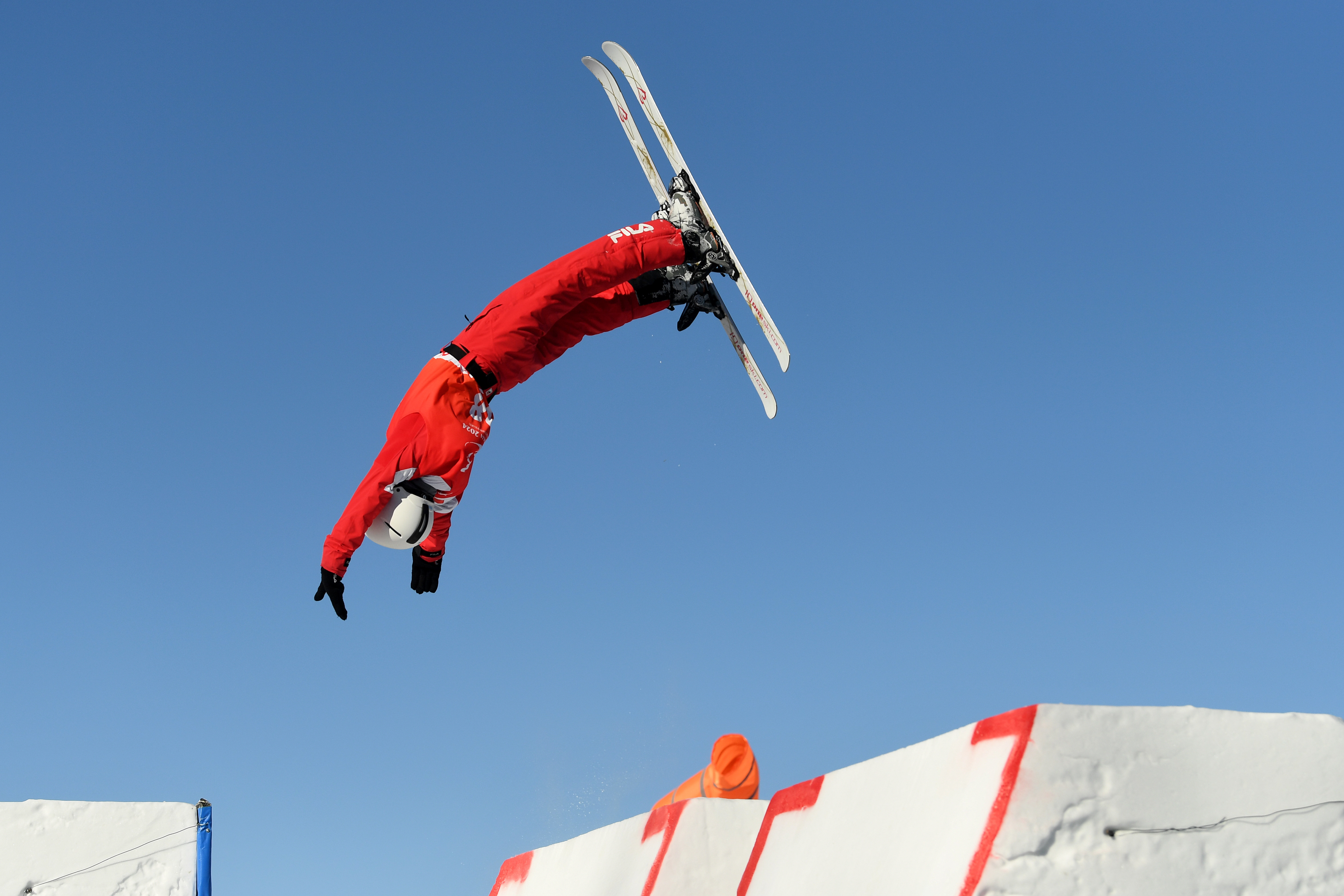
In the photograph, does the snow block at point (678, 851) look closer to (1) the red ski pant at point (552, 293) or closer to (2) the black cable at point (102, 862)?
(2) the black cable at point (102, 862)

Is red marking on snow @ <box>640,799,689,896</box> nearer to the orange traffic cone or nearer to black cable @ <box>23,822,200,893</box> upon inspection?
the orange traffic cone

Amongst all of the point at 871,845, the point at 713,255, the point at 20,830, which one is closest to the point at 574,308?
the point at 713,255

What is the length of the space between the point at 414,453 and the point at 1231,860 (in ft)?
16.5

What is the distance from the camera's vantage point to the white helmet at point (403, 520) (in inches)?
265

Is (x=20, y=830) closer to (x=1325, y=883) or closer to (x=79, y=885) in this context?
(x=79, y=885)

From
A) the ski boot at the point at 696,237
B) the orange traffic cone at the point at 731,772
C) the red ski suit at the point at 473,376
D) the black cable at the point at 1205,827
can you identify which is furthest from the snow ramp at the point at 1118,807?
the ski boot at the point at 696,237

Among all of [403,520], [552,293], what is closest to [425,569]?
[403,520]

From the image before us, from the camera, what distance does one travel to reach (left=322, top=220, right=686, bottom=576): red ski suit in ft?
21.9

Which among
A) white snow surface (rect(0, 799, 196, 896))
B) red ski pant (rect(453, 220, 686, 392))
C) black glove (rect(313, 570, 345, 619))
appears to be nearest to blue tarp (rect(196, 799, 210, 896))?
white snow surface (rect(0, 799, 196, 896))

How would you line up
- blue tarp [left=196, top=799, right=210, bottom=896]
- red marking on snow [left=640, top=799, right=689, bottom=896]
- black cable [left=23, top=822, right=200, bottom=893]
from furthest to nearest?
blue tarp [left=196, top=799, right=210, bottom=896]
black cable [left=23, top=822, right=200, bottom=893]
red marking on snow [left=640, top=799, right=689, bottom=896]

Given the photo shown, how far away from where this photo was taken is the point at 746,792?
6.07 m

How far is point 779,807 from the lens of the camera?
3.96 metres

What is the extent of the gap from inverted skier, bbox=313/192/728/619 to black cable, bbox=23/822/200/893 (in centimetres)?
175

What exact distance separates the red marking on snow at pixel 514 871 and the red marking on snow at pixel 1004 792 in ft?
13.3
